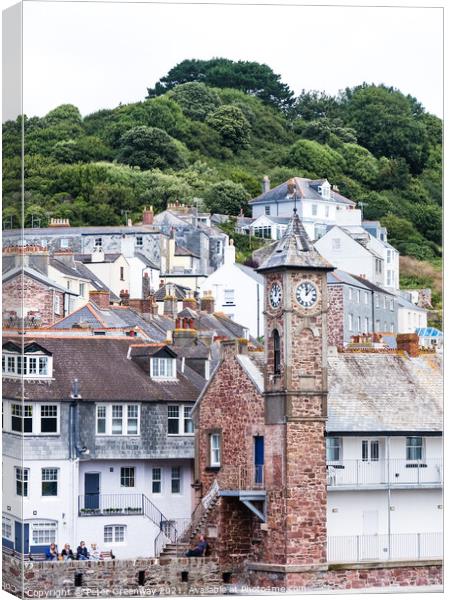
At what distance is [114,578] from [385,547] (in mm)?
6247

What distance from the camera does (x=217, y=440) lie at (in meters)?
52.5

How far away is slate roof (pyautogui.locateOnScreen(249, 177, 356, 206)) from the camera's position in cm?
5456

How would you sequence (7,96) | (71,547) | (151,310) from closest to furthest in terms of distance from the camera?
(7,96)
(71,547)
(151,310)

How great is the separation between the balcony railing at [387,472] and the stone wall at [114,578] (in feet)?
12.1

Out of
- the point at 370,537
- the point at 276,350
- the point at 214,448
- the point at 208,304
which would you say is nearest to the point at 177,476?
the point at 214,448

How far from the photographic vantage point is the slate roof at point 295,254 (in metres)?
50.4

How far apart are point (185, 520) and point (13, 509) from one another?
16.4 feet

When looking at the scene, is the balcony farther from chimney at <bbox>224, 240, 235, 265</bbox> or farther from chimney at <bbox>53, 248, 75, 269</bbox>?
chimney at <bbox>224, 240, 235, 265</bbox>

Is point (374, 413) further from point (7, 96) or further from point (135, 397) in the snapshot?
point (7, 96)

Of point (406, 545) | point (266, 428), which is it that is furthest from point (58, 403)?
point (406, 545)

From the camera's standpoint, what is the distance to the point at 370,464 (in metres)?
52.2

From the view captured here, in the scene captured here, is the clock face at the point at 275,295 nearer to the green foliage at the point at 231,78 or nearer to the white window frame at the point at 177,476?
the green foliage at the point at 231,78

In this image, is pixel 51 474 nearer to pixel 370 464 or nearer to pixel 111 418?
pixel 111 418

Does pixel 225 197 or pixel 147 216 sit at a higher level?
pixel 225 197
